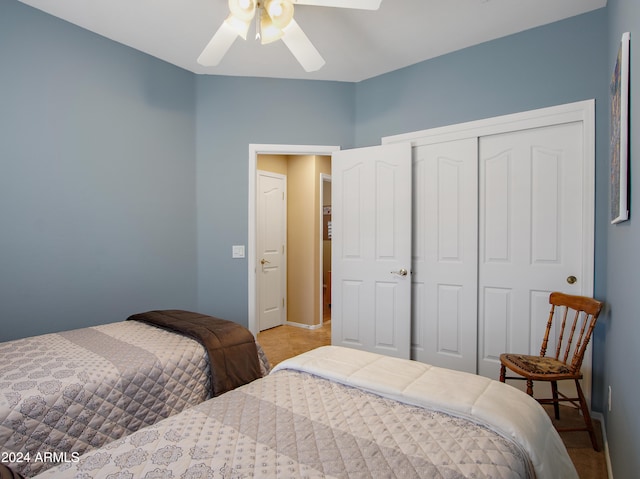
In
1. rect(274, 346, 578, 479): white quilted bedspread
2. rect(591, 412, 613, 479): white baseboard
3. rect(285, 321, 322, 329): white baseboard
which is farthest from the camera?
rect(285, 321, 322, 329): white baseboard

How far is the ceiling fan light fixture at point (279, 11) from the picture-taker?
6.12ft

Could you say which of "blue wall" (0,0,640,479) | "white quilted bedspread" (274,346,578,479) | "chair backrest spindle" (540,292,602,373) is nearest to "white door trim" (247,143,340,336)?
"blue wall" (0,0,640,479)

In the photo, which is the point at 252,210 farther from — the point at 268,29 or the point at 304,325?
the point at 304,325

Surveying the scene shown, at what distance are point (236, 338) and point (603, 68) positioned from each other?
2906 mm

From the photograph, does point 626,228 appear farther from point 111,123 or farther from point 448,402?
point 111,123

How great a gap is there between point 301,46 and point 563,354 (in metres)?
2.64

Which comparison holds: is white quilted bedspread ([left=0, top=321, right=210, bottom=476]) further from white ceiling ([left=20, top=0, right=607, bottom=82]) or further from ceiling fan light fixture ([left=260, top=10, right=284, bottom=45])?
white ceiling ([left=20, top=0, right=607, bottom=82])

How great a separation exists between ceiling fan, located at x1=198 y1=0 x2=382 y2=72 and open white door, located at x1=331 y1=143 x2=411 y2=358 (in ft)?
3.87

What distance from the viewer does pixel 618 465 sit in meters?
1.54

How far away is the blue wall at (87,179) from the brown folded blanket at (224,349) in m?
→ 0.91

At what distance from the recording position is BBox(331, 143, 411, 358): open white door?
3094 mm

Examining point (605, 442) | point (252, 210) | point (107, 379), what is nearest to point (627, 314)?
point (605, 442)

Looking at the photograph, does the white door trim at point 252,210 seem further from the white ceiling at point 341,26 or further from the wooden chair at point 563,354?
the wooden chair at point 563,354

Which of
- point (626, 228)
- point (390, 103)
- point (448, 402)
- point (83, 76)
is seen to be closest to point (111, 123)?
point (83, 76)
